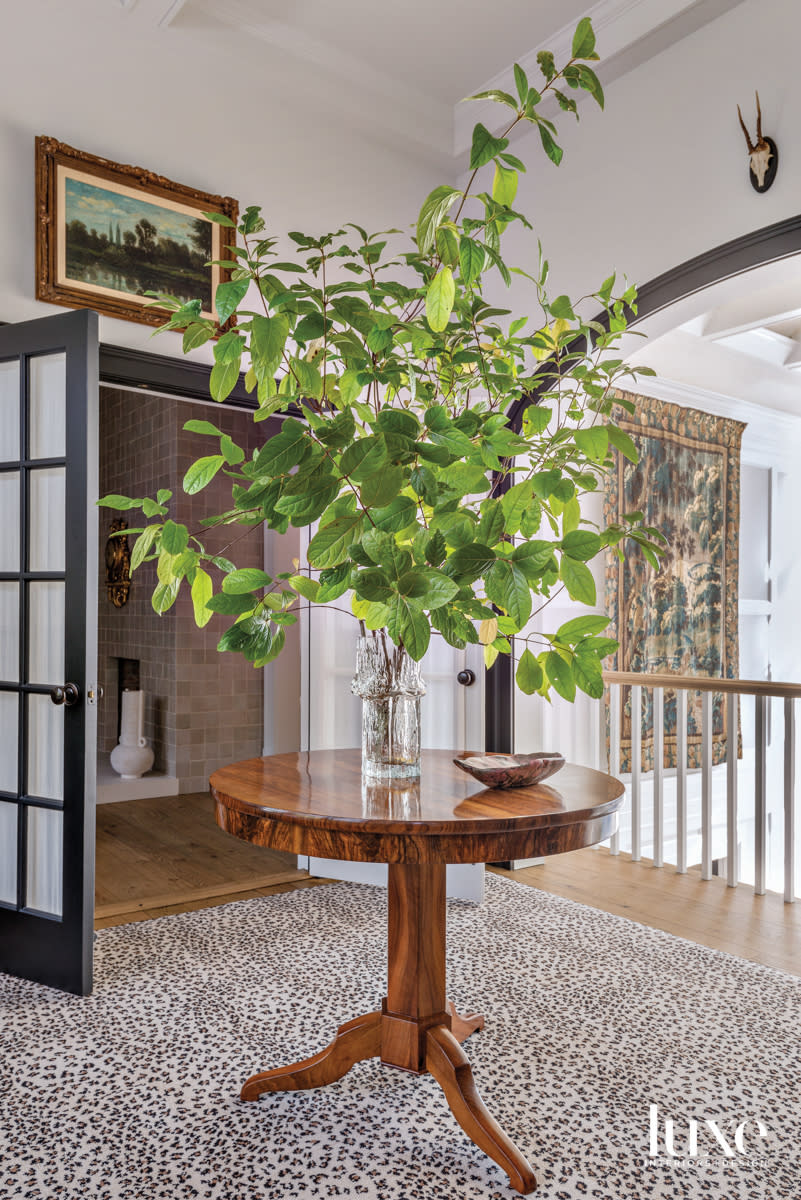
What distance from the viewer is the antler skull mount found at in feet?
8.79

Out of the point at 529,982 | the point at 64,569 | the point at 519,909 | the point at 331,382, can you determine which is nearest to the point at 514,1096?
the point at 529,982

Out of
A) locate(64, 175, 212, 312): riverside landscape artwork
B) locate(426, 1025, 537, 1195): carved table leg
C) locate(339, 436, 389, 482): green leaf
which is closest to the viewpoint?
locate(339, 436, 389, 482): green leaf

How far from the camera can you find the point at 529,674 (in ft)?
4.40

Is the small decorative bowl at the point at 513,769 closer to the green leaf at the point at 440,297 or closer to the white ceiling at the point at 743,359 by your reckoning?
the green leaf at the point at 440,297

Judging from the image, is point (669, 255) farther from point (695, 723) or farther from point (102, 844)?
point (102, 844)

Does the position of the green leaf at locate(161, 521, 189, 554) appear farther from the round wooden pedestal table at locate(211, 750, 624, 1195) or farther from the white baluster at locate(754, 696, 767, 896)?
the white baluster at locate(754, 696, 767, 896)

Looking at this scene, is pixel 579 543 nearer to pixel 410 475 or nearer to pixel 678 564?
pixel 410 475

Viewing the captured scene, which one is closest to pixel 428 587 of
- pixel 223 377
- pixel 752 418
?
pixel 223 377

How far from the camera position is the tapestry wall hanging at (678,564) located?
4863 millimetres

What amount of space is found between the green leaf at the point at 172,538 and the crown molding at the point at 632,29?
7.66ft

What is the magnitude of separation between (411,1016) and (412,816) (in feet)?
2.01

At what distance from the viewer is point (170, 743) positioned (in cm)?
538

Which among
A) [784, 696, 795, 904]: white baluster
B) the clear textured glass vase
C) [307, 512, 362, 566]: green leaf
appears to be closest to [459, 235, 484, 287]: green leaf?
[307, 512, 362, 566]: green leaf

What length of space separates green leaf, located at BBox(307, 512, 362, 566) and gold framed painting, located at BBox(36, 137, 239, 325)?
1.88 m
